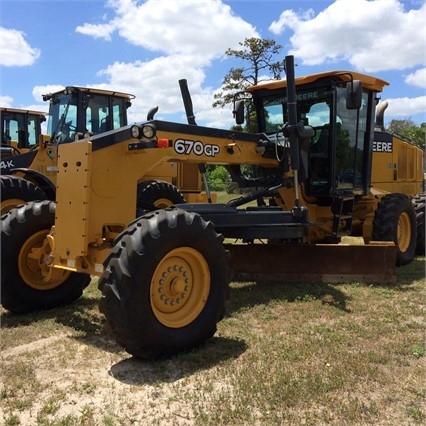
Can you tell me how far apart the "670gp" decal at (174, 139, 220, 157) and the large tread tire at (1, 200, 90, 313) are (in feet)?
4.89

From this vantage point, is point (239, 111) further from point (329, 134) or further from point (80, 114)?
point (80, 114)

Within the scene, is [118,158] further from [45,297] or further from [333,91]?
[333,91]

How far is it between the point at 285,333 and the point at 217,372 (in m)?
1.14

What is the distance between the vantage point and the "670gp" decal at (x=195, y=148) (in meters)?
5.39

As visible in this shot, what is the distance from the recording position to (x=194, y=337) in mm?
4242

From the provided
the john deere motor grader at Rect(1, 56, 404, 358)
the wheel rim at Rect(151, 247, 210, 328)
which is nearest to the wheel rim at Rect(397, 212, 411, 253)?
the john deere motor grader at Rect(1, 56, 404, 358)

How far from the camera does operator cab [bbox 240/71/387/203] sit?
730 centimetres

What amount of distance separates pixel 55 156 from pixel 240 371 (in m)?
6.89

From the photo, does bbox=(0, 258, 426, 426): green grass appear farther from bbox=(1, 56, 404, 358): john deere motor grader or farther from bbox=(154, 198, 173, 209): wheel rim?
bbox=(154, 198, 173, 209): wheel rim

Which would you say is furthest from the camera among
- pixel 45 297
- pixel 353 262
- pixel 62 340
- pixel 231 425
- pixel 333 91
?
pixel 333 91

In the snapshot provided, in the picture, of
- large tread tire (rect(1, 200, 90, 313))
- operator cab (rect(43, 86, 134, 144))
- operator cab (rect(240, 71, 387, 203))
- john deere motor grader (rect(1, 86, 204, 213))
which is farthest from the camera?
operator cab (rect(43, 86, 134, 144))

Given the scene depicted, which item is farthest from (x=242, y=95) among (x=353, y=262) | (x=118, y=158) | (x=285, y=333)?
(x=285, y=333)

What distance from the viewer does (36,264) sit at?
5453 millimetres

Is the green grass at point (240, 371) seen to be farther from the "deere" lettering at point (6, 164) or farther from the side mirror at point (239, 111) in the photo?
the "deere" lettering at point (6, 164)
